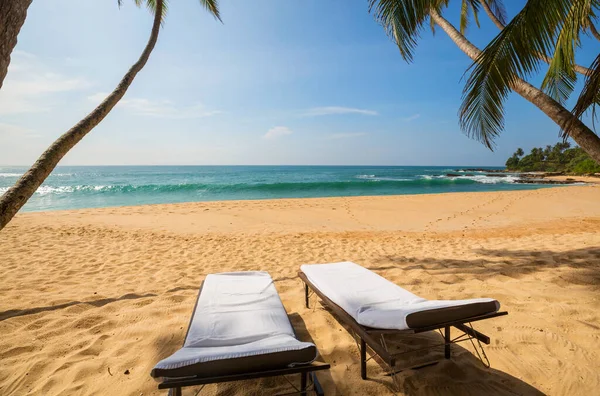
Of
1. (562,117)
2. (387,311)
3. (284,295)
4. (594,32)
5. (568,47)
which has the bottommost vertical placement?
(284,295)

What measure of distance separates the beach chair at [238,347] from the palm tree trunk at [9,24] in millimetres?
2057

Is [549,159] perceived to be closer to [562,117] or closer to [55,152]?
[562,117]

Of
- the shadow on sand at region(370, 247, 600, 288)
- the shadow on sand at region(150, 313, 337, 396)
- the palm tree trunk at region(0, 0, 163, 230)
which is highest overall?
the palm tree trunk at region(0, 0, 163, 230)

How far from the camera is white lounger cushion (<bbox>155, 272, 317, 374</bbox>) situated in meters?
1.71

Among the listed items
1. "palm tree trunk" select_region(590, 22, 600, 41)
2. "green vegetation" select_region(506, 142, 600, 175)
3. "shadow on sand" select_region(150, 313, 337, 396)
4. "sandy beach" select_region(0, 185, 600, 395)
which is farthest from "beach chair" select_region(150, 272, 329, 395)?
"green vegetation" select_region(506, 142, 600, 175)

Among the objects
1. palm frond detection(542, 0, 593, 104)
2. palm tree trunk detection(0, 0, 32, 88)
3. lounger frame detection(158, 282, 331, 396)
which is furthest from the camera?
palm frond detection(542, 0, 593, 104)

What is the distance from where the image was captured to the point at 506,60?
10.5 feet

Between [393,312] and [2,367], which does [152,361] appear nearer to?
[2,367]

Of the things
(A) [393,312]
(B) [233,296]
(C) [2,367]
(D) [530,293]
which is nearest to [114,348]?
(C) [2,367]

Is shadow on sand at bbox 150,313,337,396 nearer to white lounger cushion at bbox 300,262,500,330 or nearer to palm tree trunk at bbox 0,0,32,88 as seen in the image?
white lounger cushion at bbox 300,262,500,330

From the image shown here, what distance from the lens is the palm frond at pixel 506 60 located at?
291 centimetres

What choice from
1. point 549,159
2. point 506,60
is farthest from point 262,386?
point 549,159

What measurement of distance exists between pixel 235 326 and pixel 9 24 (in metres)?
2.42

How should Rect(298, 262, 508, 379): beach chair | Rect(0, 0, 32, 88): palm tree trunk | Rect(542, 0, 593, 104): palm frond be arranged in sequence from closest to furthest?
Rect(0, 0, 32, 88): palm tree trunk, Rect(298, 262, 508, 379): beach chair, Rect(542, 0, 593, 104): palm frond
